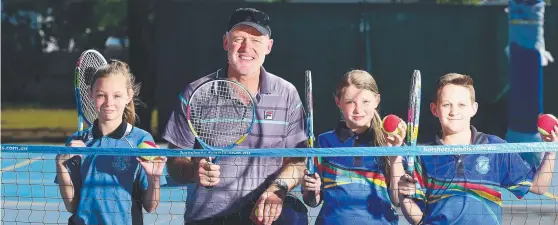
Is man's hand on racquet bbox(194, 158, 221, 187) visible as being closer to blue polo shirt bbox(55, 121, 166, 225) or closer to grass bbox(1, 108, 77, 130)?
blue polo shirt bbox(55, 121, 166, 225)

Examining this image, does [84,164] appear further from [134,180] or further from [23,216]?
[23,216]

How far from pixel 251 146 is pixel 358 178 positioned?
21.3 inches

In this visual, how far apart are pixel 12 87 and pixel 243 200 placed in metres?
10.3

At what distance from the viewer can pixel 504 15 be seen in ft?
41.8

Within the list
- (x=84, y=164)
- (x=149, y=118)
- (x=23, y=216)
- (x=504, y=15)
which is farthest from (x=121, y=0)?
(x=84, y=164)

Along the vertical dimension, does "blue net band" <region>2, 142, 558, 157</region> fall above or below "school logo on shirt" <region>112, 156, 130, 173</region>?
above

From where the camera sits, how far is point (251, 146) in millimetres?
4336

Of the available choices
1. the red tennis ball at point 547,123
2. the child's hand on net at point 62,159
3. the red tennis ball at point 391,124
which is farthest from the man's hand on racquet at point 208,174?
the red tennis ball at point 547,123

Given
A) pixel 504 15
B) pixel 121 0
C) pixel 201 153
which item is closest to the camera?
pixel 201 153

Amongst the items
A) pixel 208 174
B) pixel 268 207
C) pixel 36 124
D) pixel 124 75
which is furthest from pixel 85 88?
pixel 36 124

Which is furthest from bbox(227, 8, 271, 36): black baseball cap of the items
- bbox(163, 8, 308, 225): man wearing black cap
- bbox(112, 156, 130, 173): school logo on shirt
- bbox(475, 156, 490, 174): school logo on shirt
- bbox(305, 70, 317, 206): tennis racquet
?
A: bbox(475, 156, 490, 174): school logo on shirt

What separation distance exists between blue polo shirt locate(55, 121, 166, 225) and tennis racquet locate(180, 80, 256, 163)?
33 centimetres

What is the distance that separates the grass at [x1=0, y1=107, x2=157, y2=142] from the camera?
13.9 meters

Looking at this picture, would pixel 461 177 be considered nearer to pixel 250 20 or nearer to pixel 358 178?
pixel 358 178
